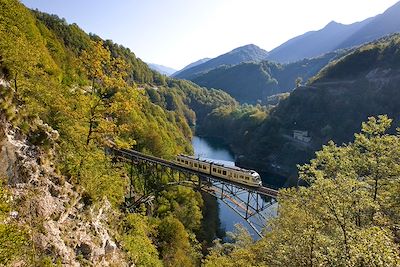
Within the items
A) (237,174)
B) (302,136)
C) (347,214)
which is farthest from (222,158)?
(347,214)

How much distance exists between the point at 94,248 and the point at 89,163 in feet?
14.9

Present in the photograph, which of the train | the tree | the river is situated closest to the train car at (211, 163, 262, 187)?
the train

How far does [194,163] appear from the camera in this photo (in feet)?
118

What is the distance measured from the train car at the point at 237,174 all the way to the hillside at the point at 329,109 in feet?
188

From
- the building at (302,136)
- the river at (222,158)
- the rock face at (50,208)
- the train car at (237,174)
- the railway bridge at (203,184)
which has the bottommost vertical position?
the river at (222,158)

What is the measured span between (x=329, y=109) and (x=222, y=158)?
34.3m

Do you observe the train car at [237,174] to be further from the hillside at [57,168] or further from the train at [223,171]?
the hillside at [57,168]

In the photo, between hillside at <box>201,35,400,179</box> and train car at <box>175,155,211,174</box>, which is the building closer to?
hillside at <box>201,35,400,179</box>

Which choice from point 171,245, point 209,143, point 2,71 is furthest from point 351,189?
point 209,143

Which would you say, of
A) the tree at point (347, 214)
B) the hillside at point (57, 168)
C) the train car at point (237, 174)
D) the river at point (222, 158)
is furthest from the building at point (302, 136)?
the tree at point (347, 214)

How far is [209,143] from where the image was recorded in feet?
428

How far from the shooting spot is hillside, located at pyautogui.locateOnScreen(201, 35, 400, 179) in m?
87.8

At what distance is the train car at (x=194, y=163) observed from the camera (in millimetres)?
34562

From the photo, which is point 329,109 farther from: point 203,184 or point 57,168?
point 57,168
